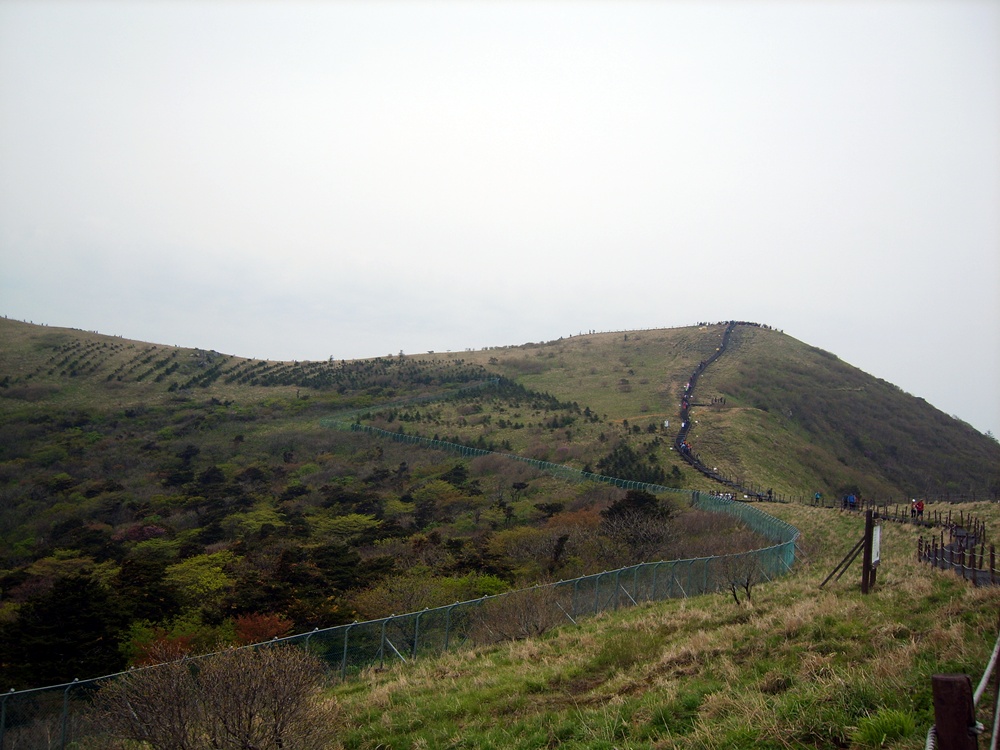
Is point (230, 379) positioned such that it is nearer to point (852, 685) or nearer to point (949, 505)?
point (949, 505)

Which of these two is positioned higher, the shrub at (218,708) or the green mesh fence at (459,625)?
the shrub at (218,708)

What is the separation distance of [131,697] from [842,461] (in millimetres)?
73498

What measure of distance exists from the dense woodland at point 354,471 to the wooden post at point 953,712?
1190 centimetres

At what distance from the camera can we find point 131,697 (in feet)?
27.9

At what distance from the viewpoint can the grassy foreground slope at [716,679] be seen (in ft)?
22.6

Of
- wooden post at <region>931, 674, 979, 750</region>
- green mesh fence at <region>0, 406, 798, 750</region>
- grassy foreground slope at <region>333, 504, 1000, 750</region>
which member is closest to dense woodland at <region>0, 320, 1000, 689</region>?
green mesh fence at <region>0, 406, 798, 750</region>

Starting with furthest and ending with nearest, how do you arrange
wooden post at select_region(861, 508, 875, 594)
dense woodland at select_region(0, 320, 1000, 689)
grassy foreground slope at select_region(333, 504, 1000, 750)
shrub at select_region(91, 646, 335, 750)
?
dense woodland at select_region(0, 320, 1000, 689), wooden post at select_region(861, 508, 875, 594), shrub at select_region(91, 646, 335, 750), grassy foreground slope at select_region(333, 504, 1000, 750)

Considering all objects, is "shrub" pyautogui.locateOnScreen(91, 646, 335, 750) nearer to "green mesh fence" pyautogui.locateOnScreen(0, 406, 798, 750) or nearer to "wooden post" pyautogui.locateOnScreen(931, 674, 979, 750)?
"green mesh fence" pyautogui.locateOnScreen(0, 406, 798, 750)

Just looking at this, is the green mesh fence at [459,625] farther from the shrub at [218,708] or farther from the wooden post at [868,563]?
the wooden post at [868,563]

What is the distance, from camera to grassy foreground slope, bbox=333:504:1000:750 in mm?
6891

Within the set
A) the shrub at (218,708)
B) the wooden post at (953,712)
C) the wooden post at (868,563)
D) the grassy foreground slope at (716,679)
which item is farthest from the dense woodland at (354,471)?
the wooden post at (868,563)

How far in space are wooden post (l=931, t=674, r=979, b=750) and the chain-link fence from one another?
1261 cm

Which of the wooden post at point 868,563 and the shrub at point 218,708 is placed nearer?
the shrub at point 218,708

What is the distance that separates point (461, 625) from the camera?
730 inches
